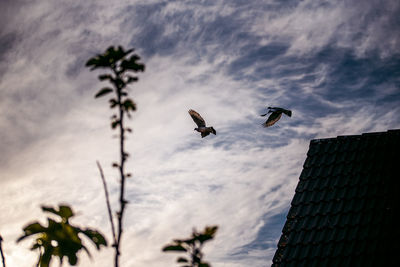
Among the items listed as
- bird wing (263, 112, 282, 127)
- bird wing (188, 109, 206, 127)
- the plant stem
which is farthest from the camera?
bird wing (263, 112, 282, 127)

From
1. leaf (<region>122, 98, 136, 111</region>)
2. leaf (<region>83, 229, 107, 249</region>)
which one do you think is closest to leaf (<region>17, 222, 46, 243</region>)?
leaf (<region>83, 229, 107, 249</region>)

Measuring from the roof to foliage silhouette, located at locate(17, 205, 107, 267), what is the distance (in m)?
4.10

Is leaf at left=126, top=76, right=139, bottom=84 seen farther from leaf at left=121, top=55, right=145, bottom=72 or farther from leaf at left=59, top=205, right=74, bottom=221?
leaf at left=59, top=205, right=74, bottom=221

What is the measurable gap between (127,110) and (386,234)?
181 inches

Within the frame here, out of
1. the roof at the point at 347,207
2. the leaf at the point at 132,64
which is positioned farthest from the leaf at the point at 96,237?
the roof at the point at 347,207

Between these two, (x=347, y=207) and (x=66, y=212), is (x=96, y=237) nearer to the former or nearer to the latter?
(x=66, y=212)

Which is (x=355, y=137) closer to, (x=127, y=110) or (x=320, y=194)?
(x=320, y=194)

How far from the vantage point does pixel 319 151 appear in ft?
20.9

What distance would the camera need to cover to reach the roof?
4645 mm

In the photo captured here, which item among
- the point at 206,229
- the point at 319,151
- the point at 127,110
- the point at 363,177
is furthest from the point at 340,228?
the point at 127,110

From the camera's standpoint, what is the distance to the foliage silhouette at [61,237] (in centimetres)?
148

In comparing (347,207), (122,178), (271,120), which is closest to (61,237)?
(122,178)

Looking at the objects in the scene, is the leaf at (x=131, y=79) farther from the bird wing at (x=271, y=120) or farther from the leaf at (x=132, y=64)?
the bird wing at (x=271, y=120)

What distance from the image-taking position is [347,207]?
5219mm
